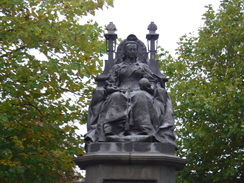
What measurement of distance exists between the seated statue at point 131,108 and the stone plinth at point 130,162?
0.21m

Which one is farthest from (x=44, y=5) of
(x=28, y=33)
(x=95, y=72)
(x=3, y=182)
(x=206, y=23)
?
(x=206, y=23)

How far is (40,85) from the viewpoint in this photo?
48.3ft

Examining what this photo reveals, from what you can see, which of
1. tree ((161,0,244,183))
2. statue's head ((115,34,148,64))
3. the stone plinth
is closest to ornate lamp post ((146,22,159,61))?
statue's head ((115,34,148,64))

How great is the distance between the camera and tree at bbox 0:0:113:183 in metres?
14.5

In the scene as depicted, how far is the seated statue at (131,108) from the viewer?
34.7 ft

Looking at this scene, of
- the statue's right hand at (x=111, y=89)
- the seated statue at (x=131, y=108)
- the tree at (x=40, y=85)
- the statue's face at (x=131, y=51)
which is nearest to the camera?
the seated statue at (x=131, y=108)

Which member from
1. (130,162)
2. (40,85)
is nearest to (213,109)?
(40,85)

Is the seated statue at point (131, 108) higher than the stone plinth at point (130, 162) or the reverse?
higher

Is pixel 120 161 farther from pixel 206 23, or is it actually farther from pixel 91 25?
pixel 206 23

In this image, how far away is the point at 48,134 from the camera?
15.3 meters

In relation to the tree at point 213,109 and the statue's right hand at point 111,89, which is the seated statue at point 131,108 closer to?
the statue's right hand at point 111,89

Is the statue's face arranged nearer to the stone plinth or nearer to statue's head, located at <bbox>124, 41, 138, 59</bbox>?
statue's head, located at <bbox>124, 41, 138, 59</bbox>

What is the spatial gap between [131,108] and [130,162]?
1.14 m

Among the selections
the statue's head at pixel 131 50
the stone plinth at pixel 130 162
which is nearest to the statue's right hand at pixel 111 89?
the statue's head at pixel 131 50
